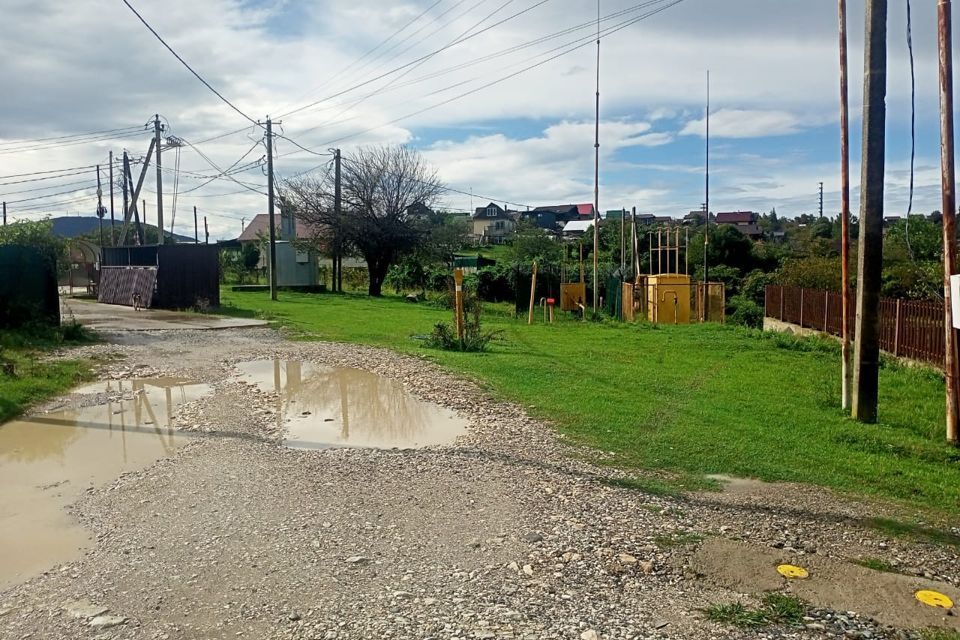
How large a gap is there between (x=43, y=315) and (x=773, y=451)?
1613cm

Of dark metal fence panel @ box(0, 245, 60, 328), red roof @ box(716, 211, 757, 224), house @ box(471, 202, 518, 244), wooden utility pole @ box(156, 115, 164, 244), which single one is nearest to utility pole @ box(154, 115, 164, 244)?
wooden utility pole @ box(156, 115, 164, 244)

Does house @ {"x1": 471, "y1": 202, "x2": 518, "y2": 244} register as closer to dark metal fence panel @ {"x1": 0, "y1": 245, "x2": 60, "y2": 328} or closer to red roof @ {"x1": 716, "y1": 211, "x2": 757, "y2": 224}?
red roof @ {"x1": 716, "y1": 211, "x2": 757, "y2": 224}

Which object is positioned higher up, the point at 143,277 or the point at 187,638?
the point at 143,277

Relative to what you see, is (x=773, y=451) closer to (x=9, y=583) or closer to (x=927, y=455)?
(x=927, y=455)

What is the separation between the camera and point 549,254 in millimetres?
50156

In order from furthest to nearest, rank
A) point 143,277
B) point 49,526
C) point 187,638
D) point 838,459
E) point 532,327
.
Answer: point 143,277 → point 532,327 → point 838,459 → point 49,526 → point 187,638

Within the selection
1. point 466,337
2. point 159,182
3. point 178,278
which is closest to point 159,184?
point 159,182

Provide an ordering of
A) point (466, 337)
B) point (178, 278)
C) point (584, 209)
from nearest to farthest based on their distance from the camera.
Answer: point (466, 337), point (178, 278), point (584, 209)

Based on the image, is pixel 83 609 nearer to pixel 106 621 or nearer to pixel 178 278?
pixel 106 621

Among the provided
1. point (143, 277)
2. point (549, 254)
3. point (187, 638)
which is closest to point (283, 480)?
point (187, 638)

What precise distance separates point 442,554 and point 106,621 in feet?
6.26

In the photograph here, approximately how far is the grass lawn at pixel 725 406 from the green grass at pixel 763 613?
2.33 metres

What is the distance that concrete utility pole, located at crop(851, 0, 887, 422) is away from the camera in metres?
8.32

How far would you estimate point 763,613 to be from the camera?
3910mm
